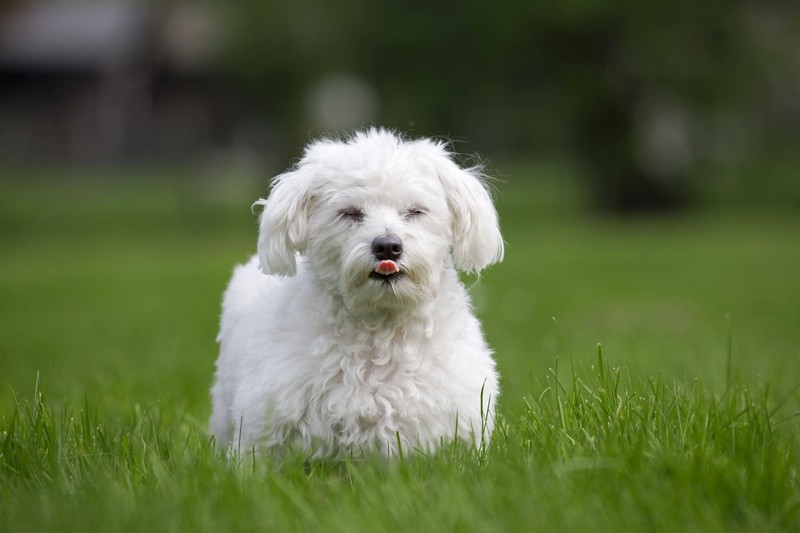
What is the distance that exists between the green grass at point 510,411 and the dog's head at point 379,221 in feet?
2.27

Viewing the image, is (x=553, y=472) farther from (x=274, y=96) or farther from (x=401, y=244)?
(x=274, y=96)

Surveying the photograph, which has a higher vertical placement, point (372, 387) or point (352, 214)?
point (352, 214)

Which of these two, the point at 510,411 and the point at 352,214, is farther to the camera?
the point at 510,411

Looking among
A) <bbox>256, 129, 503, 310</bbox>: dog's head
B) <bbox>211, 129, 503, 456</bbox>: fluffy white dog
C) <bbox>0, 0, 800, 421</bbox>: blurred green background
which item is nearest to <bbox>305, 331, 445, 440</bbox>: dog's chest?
<bbox>211, 129, 503, 456</bbox>: fluffy white dog

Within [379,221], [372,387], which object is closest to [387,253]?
[379,221]

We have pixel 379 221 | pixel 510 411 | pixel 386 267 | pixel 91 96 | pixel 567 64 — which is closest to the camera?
pixel 386 267

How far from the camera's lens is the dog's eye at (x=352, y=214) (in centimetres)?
448

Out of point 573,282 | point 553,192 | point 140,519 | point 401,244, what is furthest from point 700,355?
point 553,192

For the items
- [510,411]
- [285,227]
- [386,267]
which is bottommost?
[510,411]

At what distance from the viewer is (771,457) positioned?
11.5 ft

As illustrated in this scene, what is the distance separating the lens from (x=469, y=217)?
463 centimetres

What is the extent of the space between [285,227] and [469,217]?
824 millimetres

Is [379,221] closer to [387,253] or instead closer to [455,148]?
[387,253]

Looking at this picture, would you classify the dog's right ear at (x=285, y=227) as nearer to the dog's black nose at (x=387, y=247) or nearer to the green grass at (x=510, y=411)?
the dog's black nose at (x=387, y=247)
